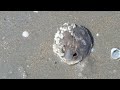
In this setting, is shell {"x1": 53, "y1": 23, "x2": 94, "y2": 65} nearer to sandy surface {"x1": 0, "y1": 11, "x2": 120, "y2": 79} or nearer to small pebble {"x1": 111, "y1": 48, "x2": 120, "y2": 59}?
sandy surface {"x1": 0, "y1": 11, "x2": 120, "y2": 79}

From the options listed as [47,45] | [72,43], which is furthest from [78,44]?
[47,45]

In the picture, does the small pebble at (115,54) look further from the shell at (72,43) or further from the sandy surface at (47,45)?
the shell at (72,43)

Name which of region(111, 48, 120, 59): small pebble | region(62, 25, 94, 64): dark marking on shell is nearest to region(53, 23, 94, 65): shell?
region(62, 25, 94, 64): dark marking on shell

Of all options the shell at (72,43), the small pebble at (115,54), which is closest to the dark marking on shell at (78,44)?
the shell at (72,43)

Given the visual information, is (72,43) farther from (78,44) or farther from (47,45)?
(47,45)
